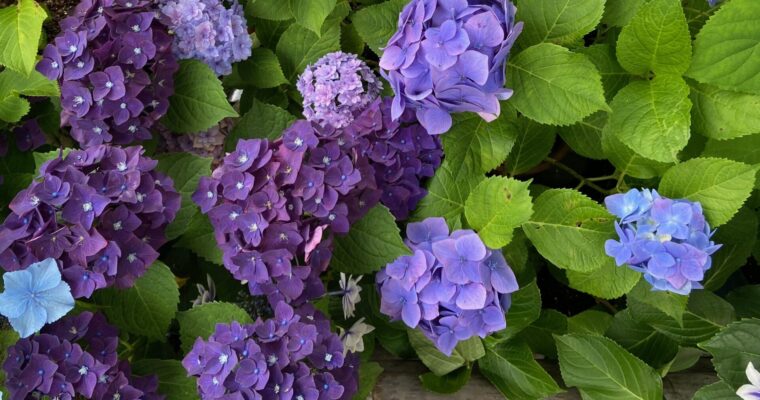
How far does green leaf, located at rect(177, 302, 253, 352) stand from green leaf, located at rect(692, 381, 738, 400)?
672 mm

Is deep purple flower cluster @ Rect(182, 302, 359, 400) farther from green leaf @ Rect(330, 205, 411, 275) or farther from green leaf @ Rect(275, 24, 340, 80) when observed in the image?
green leaf @ Rect(275, 24, 340, 80)

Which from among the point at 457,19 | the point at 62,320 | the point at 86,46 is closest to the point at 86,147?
the point at 86,46

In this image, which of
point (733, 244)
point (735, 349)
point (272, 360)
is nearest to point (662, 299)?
point (735, 349)

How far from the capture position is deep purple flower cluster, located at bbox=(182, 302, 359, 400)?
915 millimetres

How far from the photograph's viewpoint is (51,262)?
2.92ft

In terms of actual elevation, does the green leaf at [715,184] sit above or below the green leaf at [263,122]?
above

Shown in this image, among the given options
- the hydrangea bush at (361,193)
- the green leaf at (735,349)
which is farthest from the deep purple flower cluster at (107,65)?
the green leaf at (735,349)

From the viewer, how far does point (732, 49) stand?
97cm

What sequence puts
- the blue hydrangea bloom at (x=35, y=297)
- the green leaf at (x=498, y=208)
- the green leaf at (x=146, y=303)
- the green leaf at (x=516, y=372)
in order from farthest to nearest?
the green leaf at (x=516, y=372) → the green leaf at (x=146, y=303) → the green leaf at (x=498, y=208) → the blue hydrangea bloom at (x=35, y=297)

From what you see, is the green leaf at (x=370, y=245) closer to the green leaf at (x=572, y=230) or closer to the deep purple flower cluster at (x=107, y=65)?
the green leaf at (x=572, y=230)

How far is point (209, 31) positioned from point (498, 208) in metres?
0.51

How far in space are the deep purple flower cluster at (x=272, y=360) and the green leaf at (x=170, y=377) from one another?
165 mm

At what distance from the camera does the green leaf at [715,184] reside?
95 centimetres

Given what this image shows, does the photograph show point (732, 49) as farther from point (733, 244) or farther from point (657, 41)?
point (733, 244)
